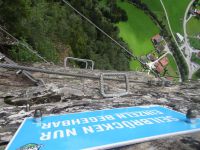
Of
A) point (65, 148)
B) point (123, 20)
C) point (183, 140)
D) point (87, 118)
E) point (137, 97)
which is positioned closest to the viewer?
point (65, 148)

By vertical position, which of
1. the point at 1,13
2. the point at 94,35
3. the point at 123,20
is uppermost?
the point at 123,20

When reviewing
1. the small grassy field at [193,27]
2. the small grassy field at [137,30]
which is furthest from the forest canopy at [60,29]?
the small grassy field at [193,27]

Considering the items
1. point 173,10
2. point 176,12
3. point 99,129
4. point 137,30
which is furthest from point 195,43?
point 99,129

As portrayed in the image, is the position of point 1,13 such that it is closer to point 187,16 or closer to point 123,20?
point 123,20

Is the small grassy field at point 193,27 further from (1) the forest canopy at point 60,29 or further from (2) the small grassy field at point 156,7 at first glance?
(1) the forest canopy at point 60,29

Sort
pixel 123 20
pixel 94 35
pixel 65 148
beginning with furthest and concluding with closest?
pixel 123 20, pixel 94 35, pixel 65 148

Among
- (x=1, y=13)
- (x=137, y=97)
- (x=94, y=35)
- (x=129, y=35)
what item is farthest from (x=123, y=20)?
(x=137, y=97)

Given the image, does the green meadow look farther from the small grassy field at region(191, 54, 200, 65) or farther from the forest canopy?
the forest canopy

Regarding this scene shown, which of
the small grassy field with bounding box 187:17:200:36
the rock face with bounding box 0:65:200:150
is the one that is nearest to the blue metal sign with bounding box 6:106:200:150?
the rock face with bounding box 0:65:200:150

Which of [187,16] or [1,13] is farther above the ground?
[187,16]
